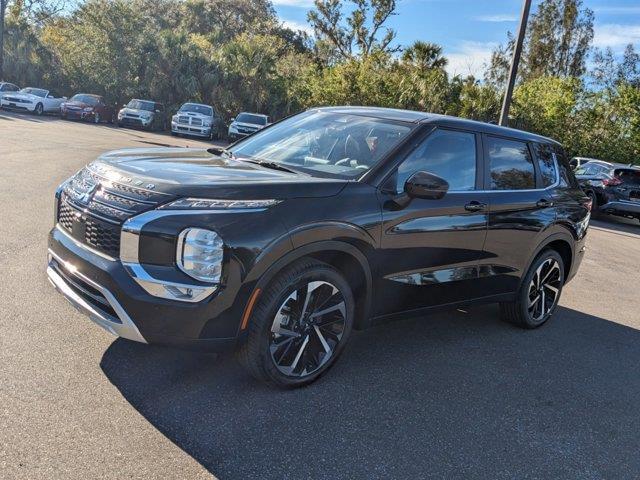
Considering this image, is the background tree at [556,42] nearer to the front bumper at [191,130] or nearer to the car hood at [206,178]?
the front bumper at [191,130]

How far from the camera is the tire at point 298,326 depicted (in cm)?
338

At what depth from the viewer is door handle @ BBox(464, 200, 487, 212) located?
14.6ft

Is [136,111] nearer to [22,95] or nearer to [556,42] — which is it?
[22,95]

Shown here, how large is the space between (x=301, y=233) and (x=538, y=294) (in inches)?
124

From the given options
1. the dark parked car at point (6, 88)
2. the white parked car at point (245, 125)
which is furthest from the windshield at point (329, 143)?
the dark parked car at point (6, 88)

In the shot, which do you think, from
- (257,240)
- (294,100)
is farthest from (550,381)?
(294,100)

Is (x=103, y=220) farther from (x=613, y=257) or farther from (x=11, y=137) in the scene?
Result: (x=11, y=137)

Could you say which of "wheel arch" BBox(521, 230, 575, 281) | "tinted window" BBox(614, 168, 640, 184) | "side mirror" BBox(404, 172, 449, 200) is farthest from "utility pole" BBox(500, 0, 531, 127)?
"side mirror" BBox(404, 172, 449, 200)

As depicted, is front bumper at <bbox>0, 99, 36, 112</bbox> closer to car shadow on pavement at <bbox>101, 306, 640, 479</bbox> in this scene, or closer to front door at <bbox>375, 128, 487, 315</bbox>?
car shadow on pavement at <bbox>101, 306, 640, 479</bbox>

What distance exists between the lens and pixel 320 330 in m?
3.72

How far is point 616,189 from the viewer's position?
15.7m

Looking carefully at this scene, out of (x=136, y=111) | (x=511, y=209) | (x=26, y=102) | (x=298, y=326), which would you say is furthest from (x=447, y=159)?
(x=26, y=102)

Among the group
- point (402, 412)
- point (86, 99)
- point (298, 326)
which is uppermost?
point (86, 99)

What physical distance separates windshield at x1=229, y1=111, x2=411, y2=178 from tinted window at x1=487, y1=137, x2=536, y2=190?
38.8 inches
